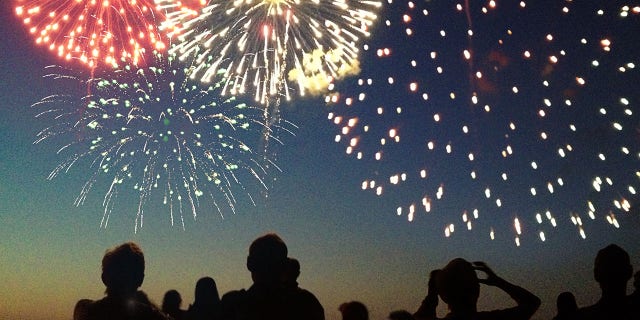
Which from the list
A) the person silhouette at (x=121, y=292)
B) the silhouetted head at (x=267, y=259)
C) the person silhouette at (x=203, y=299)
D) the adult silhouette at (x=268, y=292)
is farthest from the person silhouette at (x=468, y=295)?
the person silhouette at (x=203, y=299)

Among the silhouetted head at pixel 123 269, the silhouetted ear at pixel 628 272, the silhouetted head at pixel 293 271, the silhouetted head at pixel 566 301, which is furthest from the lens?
the silhouetted head at pixel 566 301

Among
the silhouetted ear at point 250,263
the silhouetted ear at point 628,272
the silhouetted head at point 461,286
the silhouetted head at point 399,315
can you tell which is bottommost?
the silhouetted head at point 399,315

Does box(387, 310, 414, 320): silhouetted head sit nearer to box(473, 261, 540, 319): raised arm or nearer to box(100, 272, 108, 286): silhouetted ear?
box(473, 261, 540, 319): raised arm

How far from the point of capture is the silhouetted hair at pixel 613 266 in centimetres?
404

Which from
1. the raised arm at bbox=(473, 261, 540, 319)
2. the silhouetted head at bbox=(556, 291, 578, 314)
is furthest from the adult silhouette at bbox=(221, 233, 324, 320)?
the silhouetted head at bbox=(556, 291, 578, 314)

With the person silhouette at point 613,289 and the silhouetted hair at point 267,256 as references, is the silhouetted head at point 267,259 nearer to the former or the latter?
the silhouetted hair at point 267,256

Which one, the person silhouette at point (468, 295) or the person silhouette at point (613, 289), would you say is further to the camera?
the person silhouette at point (613, 289)

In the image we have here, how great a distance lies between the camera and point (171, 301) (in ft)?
21.7

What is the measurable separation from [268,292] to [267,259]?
0.23 meters

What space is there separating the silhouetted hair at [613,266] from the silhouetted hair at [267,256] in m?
2.42

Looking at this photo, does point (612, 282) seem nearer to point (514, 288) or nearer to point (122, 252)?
point (514, 288)

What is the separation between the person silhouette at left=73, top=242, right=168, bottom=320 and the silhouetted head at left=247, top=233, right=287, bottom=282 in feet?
2.78

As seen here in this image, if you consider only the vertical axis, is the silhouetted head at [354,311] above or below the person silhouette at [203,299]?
below

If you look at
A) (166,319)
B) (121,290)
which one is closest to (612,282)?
(166,319)
